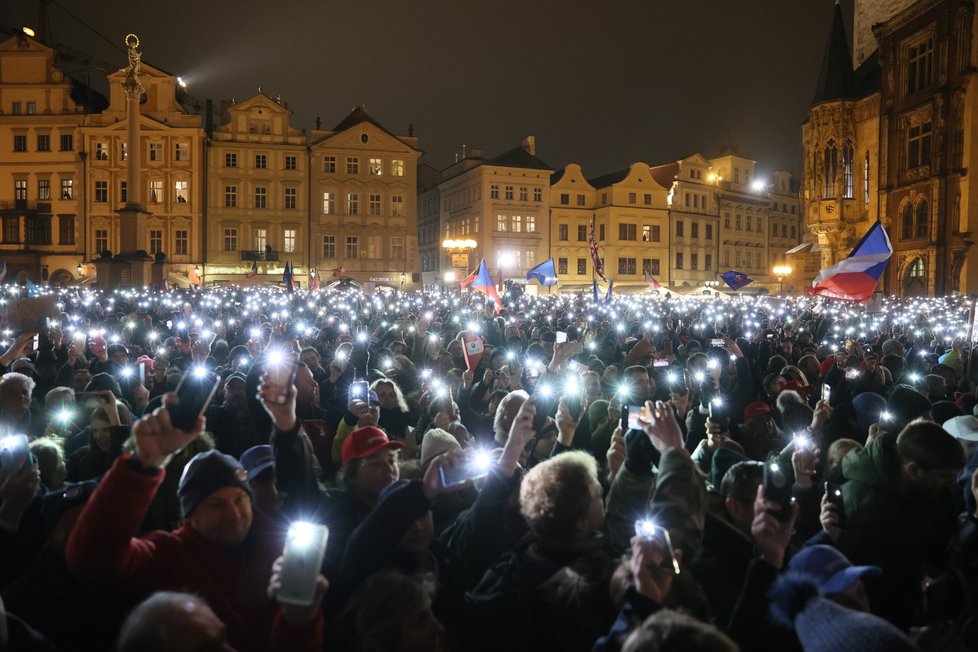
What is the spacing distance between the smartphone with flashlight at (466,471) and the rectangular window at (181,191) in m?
58.7

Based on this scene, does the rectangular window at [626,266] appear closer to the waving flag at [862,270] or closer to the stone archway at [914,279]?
the stone archway at [914,279]

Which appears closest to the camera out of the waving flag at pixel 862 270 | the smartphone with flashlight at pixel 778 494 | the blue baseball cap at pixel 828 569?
the blue baseball cap at pixel 828 569

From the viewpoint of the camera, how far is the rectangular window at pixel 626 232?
6606cm

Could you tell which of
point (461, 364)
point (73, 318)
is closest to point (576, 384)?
point (461, 364)

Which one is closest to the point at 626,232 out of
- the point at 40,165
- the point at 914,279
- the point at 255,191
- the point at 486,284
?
the point at 914,279

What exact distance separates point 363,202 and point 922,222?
39.5m

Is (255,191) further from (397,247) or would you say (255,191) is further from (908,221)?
(908,221)

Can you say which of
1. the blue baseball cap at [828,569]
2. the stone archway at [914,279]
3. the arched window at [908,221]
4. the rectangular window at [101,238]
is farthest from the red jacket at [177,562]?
the rectangular window at [101,238]

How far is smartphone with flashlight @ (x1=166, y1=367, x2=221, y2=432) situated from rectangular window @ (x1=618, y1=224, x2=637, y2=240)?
65147 millimetres

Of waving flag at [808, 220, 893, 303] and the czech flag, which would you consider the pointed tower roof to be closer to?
the czech flag

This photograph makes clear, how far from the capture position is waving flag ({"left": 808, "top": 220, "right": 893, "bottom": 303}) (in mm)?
14359

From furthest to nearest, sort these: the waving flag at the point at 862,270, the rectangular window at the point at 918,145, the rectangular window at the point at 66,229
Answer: the rectangular window at the point at 66,229 → the rectangular window at the point at 918,145 → the waving flag at the point at 862,270

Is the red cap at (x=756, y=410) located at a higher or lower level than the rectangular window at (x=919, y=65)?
lower

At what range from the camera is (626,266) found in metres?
66.9
